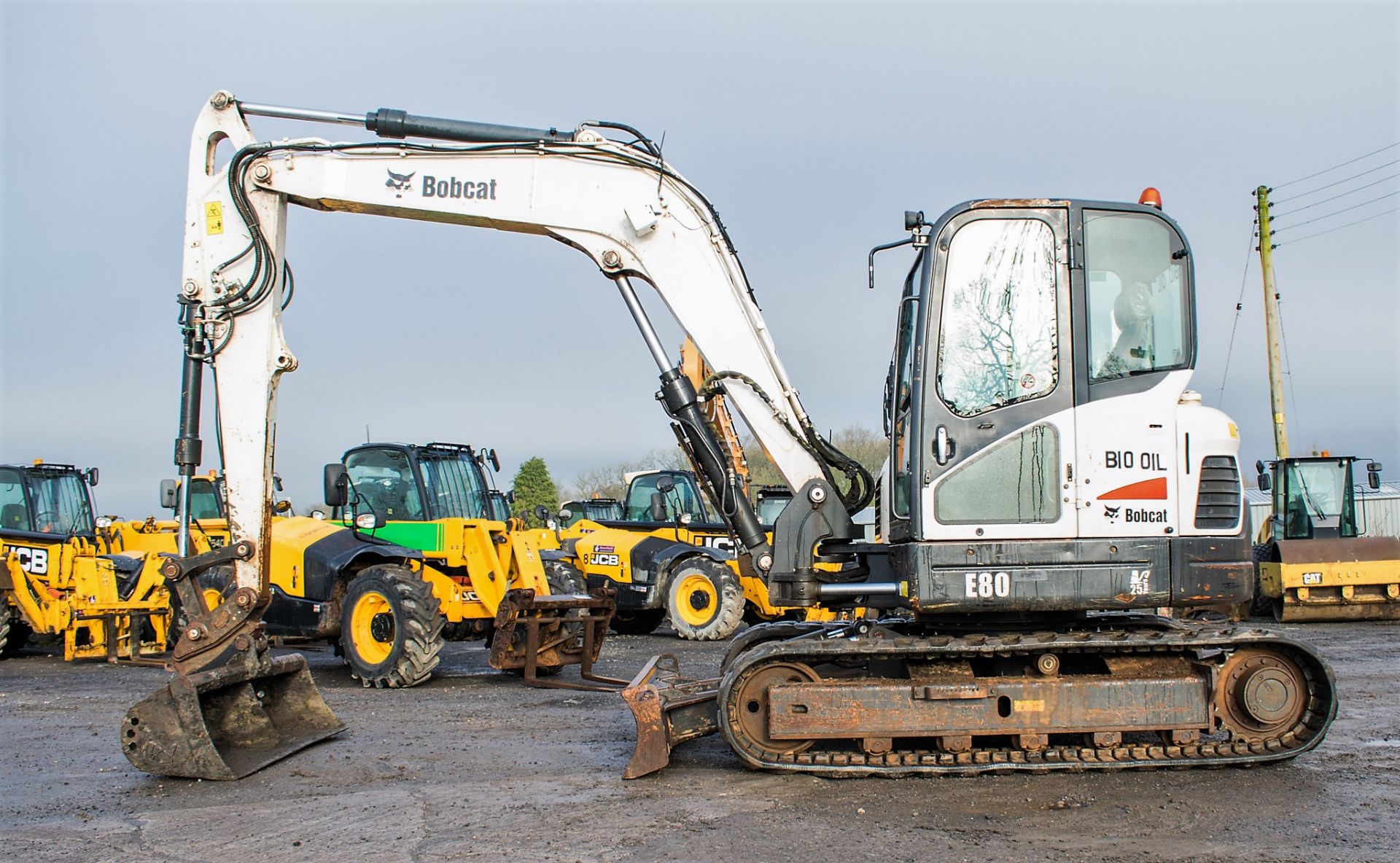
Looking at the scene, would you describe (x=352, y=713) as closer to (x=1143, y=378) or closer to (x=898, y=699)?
(x=898, y=699)

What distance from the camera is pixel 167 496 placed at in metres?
10.5

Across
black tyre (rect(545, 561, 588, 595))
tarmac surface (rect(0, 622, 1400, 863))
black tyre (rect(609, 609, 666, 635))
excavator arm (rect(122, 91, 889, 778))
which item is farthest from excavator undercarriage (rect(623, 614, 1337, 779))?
black tyre (rect(609, 609, 666, 635))

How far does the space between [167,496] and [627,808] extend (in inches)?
269

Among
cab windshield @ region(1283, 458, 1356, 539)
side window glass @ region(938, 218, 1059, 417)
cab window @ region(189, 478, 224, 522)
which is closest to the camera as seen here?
side window glass @ region(938, 218, 1059, 417)

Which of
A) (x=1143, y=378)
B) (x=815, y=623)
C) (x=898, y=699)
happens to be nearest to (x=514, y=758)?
(x=815, y=623)

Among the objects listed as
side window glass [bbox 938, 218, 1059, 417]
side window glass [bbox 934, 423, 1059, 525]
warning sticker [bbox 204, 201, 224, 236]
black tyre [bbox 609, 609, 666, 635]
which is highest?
warning sticker [bbox 204, 201, 224, 236]

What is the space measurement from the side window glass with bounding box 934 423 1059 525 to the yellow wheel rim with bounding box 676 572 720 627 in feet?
30.3

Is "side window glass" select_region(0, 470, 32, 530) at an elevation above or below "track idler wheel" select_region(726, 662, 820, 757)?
above

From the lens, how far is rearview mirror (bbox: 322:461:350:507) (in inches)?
407

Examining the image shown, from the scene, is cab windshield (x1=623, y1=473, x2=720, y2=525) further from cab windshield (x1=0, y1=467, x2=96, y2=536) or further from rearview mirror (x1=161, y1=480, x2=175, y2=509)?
cab windshield (x1=0, y1=467, x2=96, y2=536)

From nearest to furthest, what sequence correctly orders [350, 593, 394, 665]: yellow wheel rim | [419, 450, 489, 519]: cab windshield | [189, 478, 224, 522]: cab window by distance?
[350, 593, 394, 665]: yellow wheel rim, [419, 450, 489, 519]: cab windshield, [189, 478, 224, 522]: cab window

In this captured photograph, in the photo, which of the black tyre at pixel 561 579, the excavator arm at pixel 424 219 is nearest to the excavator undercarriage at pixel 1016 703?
the excavator arm at pixel 424 219

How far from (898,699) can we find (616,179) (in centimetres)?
363

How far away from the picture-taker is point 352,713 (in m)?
8.70
